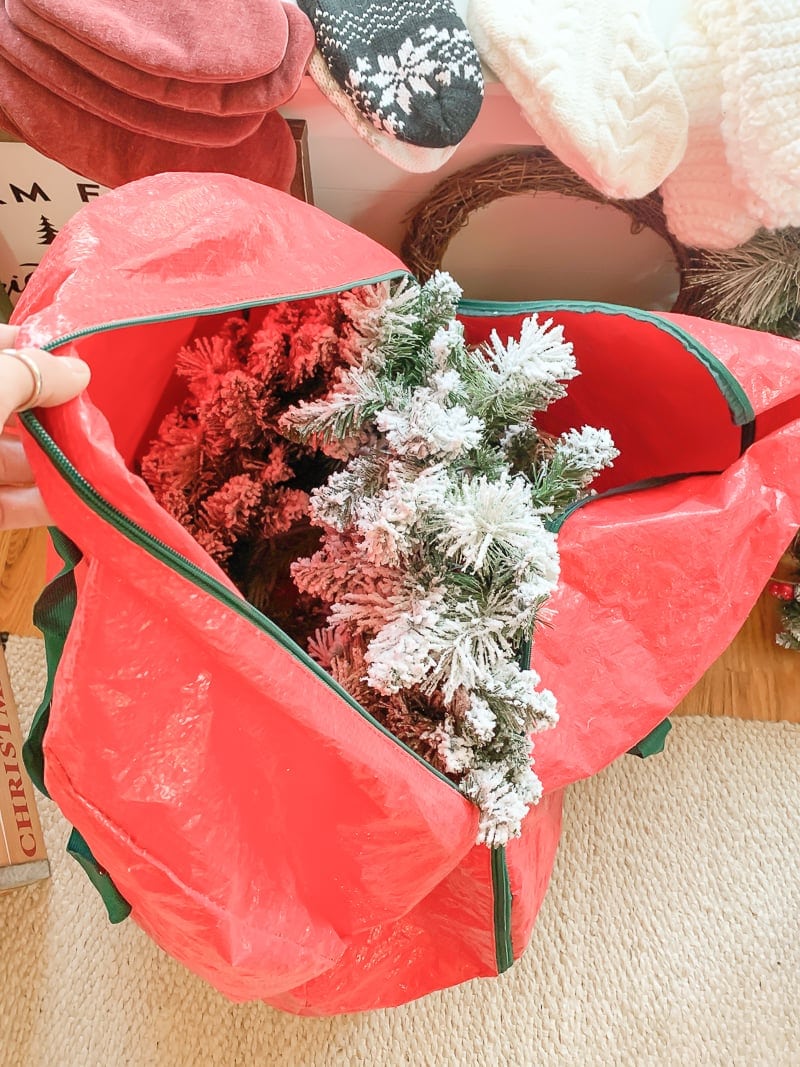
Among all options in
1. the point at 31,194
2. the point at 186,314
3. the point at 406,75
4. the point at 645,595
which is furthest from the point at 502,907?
the point at 31,194

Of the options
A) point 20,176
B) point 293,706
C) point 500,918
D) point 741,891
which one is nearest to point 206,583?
point 293,706

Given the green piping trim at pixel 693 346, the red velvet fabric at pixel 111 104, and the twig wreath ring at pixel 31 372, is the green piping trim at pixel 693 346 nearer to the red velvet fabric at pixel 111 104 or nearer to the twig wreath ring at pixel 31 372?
the red velvet fabric at pixel 111 104

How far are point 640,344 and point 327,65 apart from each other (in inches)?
13.2

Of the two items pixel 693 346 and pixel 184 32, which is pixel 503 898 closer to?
pixel 693 346

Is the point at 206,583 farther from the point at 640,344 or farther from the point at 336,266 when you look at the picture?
the point at 640,344

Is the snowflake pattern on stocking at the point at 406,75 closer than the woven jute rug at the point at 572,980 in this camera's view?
Yes

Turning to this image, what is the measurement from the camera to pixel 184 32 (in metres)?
0.54

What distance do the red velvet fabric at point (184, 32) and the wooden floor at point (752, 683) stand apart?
0.83m

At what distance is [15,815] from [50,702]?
1.46 ft

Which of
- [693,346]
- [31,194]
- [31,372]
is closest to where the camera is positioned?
[31,372]

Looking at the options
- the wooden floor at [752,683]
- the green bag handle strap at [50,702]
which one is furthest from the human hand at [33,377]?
the wooden floor at [752,683]

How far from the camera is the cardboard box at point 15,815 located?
2.66 ft

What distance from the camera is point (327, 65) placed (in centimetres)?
61

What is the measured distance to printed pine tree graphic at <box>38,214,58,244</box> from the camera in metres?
0.80
